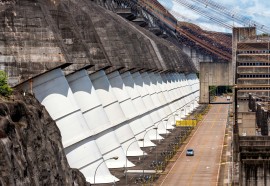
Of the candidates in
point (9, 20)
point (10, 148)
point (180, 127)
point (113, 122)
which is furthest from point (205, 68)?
point (10, 148)

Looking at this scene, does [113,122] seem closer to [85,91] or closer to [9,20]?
[85,91]

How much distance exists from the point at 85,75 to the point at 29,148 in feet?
88.5

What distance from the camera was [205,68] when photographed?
6737 inches

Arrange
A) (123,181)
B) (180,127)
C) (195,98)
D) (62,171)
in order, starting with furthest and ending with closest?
(195,98)
(180,127)
(123,181)
(62,171)

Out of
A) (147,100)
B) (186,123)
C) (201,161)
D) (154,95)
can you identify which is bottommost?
(201,161)

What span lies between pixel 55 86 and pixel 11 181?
78.4ft

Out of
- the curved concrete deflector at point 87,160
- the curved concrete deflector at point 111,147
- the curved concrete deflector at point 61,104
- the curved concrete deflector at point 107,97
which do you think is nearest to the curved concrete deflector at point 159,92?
the curved concrete deflector at point 107,97

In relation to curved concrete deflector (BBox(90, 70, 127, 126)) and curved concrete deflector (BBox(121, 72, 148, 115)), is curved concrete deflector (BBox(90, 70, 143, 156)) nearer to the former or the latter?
curved concrete deflector (BBox(90, 70, 127, 126))

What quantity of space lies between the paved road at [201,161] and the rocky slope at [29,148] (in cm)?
1908

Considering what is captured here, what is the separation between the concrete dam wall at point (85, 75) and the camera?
47406 mm

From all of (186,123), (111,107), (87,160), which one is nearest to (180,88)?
(186,123)

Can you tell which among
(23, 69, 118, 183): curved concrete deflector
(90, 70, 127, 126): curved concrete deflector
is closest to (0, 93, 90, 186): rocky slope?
(23, 69, 118, 183): curved concrete deflector

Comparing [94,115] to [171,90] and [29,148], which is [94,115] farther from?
[171,90]

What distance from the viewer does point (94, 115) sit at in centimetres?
6225
